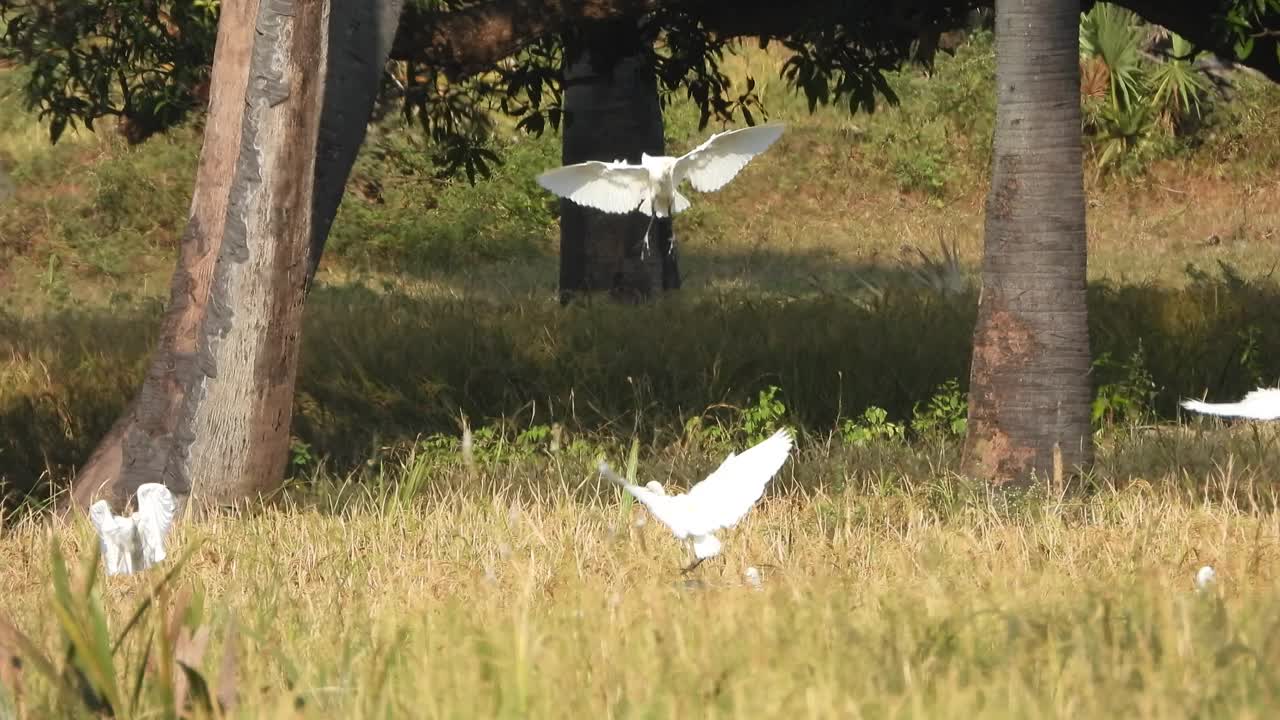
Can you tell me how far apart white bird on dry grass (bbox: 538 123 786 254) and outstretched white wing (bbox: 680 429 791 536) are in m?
1.71

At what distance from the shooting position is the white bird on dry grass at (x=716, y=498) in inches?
153

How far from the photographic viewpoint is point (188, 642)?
3299 mm

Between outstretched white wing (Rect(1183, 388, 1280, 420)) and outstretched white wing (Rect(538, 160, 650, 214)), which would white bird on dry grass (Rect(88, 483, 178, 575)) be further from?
outstretched white wing (Rect(1183, 388, 1280, 420))

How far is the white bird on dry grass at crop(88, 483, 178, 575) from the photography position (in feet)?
13.9

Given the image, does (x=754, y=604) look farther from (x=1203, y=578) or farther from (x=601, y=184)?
(x=601, y=184)

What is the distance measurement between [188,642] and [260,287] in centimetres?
303

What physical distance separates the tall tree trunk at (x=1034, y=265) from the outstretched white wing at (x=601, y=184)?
4.51ft

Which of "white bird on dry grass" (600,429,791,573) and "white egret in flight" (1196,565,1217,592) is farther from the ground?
"white bird on dry grass" (600,429,791,573)

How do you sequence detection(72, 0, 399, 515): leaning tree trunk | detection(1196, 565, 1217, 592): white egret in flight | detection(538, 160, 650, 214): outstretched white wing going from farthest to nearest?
1. detection(72, 0, 399, 515): leaning tree trunk
2. detection(538, 160, 650, 214): outstretched white wing
3. detection(1196, 565, 1217, 592): white egret in flight

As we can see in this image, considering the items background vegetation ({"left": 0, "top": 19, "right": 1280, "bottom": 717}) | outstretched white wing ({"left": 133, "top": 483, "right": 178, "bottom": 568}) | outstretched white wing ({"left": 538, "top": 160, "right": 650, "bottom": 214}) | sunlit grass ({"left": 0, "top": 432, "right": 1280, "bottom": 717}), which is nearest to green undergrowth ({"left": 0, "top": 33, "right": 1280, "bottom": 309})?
background vegetation ({"left": 0, "top": 19, "right": 1280, "bottom": 717})

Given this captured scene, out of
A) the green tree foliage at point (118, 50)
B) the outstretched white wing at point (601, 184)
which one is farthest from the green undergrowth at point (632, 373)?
the outstretched white wing at point (601, 184)

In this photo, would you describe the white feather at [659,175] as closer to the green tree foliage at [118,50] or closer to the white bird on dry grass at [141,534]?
the white bird on dry grass at [141,534]

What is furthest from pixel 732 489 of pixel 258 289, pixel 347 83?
pixel 347 83

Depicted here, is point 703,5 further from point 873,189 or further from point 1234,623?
point 873,189
